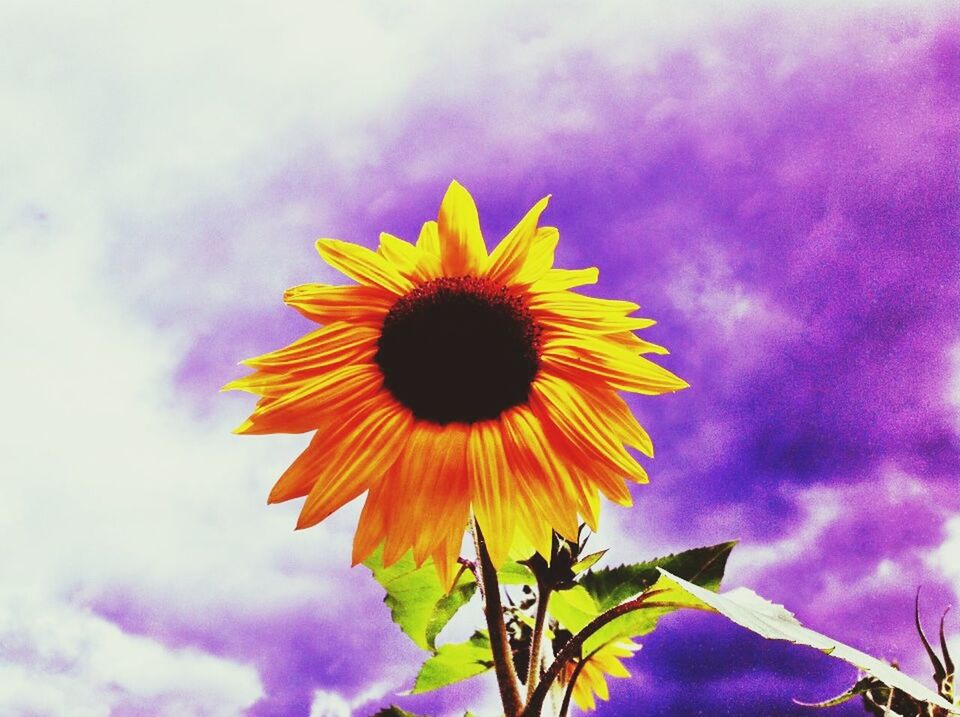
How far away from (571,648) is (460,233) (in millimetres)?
521

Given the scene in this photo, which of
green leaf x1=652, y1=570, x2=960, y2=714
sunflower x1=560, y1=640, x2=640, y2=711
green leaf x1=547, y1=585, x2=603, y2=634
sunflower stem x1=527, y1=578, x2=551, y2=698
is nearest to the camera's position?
green leaf x1=652, y1=570, x2=960, y2=714

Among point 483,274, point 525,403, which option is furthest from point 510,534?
point 483,274

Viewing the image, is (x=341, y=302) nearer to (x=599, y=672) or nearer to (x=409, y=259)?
(x=409, y=259)

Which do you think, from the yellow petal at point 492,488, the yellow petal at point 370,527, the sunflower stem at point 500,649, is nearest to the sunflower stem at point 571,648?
the sunflower stem at point 500,649

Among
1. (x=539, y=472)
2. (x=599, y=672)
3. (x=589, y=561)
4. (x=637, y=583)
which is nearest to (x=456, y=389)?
(x=539, y=472)

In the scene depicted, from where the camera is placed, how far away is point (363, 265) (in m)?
1.11

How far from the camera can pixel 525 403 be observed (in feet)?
3.59

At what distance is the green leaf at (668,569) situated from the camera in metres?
1.17

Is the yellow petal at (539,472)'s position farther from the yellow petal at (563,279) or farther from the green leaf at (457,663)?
the green leaf at (457,663)

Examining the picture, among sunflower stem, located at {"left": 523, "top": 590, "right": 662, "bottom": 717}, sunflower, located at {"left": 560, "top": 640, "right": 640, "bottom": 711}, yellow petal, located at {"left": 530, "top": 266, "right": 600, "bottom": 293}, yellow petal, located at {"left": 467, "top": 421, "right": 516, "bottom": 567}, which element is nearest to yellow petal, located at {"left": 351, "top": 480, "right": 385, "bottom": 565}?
yellow petal, located at {"left": 467, "top": 421, "right": 516, "bottom": 567}

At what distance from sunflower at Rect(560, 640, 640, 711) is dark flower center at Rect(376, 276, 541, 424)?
2.25ft

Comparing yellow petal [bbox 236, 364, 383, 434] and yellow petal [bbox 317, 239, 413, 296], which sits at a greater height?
yellow petal [bbox 317, 239, 413, 296]

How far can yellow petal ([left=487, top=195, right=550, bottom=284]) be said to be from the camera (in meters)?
1.08

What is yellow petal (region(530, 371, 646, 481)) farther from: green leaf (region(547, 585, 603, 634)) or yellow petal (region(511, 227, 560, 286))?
green leaf (region(547, 585, 603, 634))
